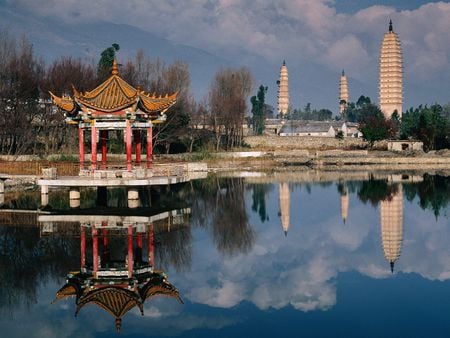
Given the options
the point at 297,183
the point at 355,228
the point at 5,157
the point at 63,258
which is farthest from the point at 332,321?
the point at 5,157

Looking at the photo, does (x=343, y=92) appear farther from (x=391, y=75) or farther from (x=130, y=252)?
(x=130, y=252)

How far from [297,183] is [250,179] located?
13.6 ft

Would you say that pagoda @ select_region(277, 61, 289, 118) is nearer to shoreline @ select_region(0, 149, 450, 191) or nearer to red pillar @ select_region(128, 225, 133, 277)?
shoreline @ select_region(0, 149, 450, 191)

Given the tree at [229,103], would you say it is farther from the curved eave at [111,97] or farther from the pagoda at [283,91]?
the pagoda at [283,91]

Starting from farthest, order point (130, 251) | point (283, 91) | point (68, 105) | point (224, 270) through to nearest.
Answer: point (283, 91) → point (68, 105) → point (130, 251) → point (224, 270)

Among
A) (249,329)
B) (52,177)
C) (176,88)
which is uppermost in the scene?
(176,88)

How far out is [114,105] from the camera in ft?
100

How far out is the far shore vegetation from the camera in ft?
169

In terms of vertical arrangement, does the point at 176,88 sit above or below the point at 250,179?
above

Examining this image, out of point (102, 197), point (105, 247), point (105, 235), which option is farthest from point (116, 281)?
point (102, 197)

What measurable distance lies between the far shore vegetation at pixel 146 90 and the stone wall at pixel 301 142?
8.05 feet

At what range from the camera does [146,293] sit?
50.0ft

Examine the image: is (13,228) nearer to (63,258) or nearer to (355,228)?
(63,258)

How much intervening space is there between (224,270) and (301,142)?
65271mm
